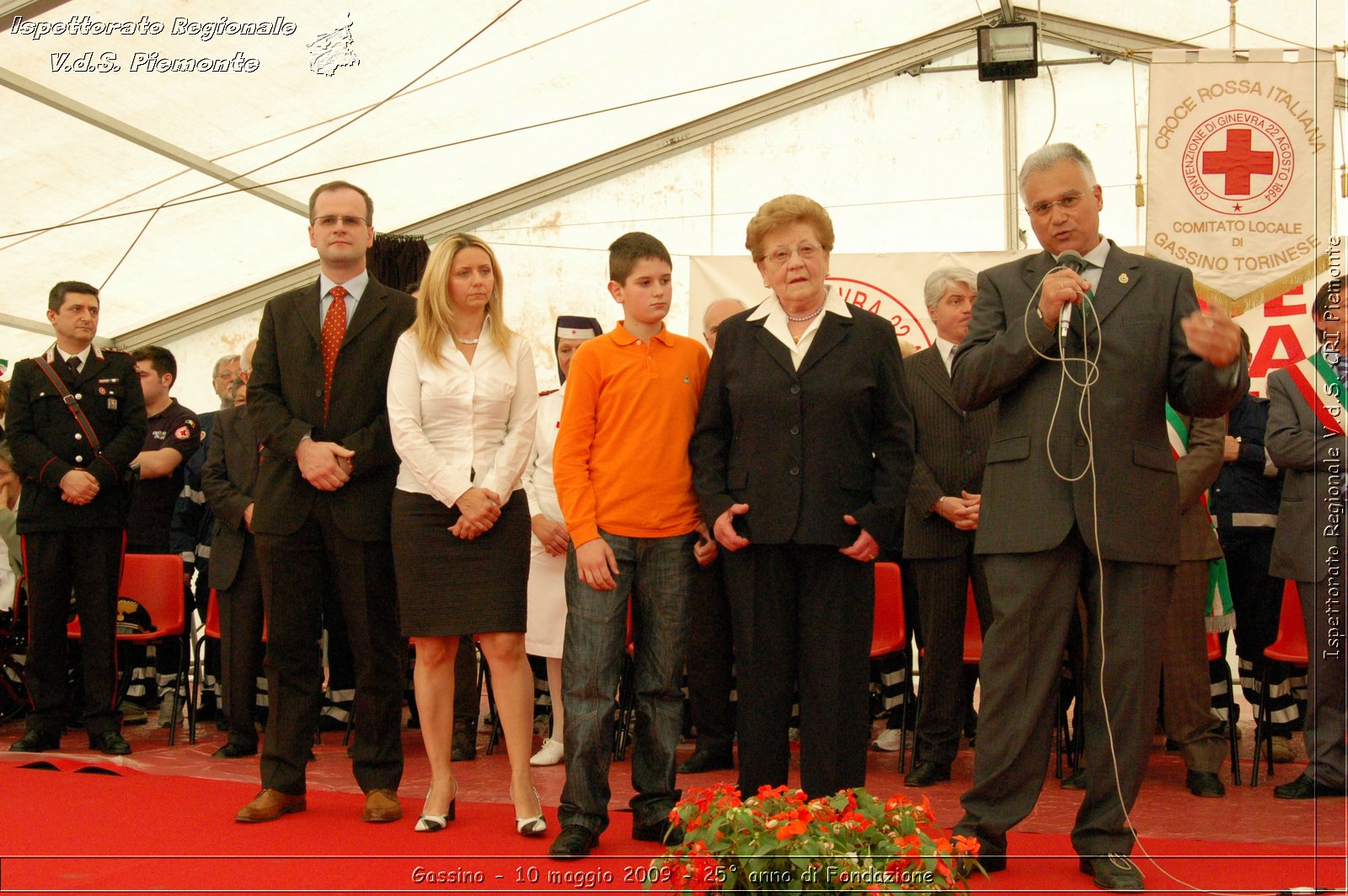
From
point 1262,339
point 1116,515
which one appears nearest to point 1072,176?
point 1116,515

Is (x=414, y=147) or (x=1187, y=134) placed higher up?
(x=414, y=147)

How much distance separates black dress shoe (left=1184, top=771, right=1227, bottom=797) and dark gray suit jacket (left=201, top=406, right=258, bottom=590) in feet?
13.4

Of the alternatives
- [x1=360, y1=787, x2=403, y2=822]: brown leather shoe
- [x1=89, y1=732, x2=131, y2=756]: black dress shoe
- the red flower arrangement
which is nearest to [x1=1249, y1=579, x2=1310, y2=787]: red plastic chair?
the red flower arrangement

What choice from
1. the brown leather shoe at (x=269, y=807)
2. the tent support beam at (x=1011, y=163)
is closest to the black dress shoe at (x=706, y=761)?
the brown leather shoe at (x=269, y=807)

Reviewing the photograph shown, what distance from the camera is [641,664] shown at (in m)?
3.48

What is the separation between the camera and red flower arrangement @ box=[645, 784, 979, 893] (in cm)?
223

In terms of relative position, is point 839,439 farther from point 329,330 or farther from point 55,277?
point 55,277

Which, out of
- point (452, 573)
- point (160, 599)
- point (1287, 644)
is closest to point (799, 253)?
point (452, 573)

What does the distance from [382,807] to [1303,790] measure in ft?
10.5

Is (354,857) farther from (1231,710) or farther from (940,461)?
(1231,710)

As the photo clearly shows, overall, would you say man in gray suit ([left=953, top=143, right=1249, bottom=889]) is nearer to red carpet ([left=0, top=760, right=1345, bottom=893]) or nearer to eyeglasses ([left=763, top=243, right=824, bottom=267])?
red carpet ([left=0, top=760, right=1345, bottom=893])

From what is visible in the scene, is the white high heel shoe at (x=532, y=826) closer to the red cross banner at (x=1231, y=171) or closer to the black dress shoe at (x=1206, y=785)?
the black dress shoe at (x=1206, y=785)

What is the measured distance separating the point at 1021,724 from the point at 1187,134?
3.40 m

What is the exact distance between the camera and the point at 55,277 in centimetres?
717
